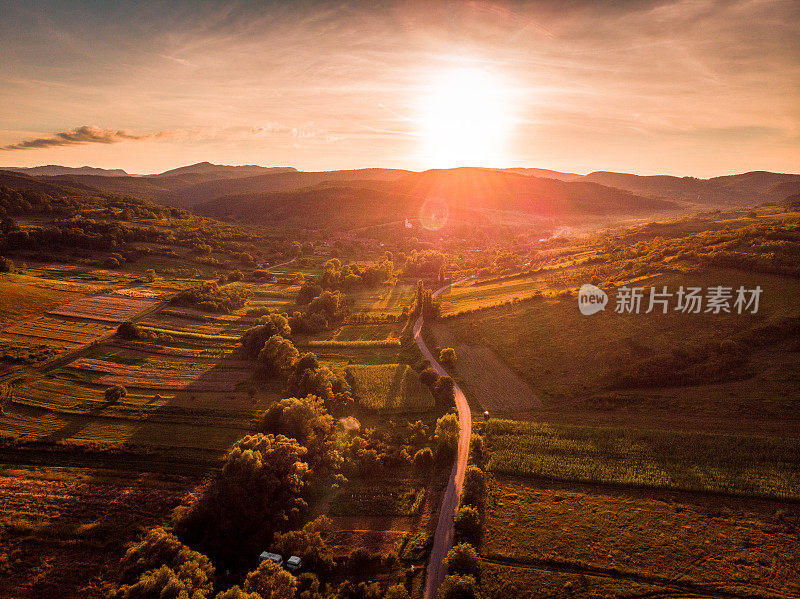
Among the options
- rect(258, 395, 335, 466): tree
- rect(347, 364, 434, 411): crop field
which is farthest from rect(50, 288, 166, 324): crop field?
rect(347, 364, 434, 411): crop field

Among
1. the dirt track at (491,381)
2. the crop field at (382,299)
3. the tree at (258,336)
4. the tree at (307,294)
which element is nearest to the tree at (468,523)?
the dirt track at (491,381)

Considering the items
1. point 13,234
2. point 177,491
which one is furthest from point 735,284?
point 13,234

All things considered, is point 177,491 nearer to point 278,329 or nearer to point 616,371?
point 278,329

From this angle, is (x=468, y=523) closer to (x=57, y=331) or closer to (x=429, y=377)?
(x=429, y=377)

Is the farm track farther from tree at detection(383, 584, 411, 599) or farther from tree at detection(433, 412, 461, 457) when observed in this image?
tree at detection(433, 412, 461, 457)

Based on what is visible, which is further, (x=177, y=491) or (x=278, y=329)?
(x=278, y=329)

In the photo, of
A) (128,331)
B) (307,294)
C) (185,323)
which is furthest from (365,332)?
(128,331)
